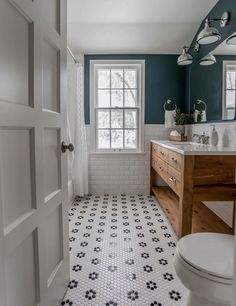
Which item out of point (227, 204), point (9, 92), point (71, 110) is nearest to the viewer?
point (9, 92)

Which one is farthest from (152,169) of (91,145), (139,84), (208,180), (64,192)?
(64,192)

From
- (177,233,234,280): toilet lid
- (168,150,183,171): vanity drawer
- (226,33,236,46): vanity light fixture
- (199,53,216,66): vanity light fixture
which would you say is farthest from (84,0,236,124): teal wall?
(177,233,234,280): toilet lid

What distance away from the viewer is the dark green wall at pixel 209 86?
7.95 ft

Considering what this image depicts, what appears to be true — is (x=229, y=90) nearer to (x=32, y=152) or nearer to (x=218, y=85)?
(x=218, y=85)

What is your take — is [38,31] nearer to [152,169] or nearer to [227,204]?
[227,204]

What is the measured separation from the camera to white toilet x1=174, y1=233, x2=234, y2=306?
0.88 meters

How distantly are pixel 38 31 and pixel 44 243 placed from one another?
947mm

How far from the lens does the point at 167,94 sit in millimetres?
3592

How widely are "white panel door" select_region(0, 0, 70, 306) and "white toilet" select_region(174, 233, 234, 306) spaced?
0.65 metres

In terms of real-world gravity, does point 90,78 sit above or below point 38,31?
above

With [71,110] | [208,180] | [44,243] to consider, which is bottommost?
[44,243]

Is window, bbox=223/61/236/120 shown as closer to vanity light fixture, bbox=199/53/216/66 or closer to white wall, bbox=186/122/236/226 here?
white wall, bbox=186/122/236/226

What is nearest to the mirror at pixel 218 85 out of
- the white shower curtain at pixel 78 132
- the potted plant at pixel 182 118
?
the potted plant at pixel 182 118

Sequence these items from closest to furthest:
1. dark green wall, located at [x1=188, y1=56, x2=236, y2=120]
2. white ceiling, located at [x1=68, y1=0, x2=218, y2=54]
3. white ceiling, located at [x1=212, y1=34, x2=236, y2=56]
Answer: white ceiling, located at [x1=212, y1=34, x2=236, y2=56]
dark green wall, located at [x1=188, y1=56, x2=236, y2=120]
white ceiling, located at [x1=68, y1=0, x2=218, y2=54]
